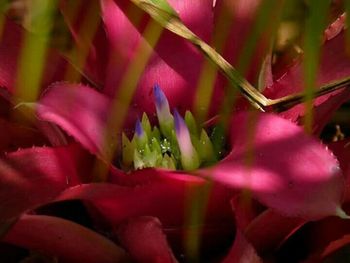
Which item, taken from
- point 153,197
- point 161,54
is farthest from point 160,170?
point 161,54

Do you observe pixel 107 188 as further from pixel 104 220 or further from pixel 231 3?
pixel 231 3

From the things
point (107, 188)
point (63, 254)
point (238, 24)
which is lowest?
point (63, 254)

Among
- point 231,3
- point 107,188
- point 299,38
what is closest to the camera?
point 107,188

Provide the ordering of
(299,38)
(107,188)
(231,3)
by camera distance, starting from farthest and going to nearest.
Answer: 1. (299,38)
2. (231,3)
3. (107,188)

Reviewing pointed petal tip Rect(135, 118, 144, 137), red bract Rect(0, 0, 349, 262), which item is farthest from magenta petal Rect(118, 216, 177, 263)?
pointed petal tip Rect(135, 118, 144, 137)

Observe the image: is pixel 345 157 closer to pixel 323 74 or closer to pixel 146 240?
pixel 323 74

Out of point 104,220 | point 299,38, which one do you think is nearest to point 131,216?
point 104,220

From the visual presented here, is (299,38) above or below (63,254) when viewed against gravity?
above
